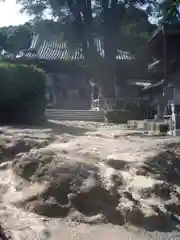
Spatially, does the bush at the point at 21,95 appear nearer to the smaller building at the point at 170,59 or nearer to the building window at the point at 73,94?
the smaller building at the point at 170,59

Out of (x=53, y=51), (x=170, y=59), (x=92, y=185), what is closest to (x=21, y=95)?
(x=170, y=59)

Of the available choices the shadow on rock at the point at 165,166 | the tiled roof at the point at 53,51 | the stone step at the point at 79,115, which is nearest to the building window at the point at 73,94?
the tiled roof at the point at 53,51

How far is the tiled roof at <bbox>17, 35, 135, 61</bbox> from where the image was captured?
34.2 m

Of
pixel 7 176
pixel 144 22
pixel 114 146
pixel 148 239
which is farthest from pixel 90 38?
pixel 148 239

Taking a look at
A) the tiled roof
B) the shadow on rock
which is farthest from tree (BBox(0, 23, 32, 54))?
the shadow on rock

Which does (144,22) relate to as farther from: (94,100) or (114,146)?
(114,146)

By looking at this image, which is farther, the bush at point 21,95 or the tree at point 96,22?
the tree at point 96,22

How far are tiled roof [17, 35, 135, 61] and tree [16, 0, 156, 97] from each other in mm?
2658

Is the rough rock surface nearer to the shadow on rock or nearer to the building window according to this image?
the shadow on rock

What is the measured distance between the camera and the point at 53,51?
117 feet

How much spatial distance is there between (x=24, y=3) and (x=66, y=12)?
3.28 m

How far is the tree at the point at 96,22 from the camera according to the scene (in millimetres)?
29531

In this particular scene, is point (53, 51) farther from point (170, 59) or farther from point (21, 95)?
point (21, 95)

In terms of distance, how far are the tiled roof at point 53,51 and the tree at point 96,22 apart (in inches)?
105
